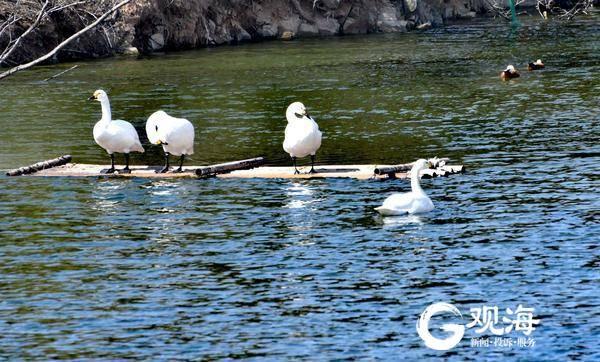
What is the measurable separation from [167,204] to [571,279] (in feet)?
35.6

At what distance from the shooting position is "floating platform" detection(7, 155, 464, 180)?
29219mm

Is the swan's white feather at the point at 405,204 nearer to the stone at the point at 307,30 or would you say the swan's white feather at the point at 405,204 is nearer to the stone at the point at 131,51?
the stone at the point at 131,51

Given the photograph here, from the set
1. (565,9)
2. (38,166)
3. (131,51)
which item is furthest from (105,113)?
(565,9)

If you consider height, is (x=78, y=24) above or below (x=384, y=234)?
above

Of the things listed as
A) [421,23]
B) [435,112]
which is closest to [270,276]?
[435,112]

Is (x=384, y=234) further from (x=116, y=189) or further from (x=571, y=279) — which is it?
(x=116, y=189)

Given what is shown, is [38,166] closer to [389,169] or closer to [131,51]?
[389,169]

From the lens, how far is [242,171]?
3077cm

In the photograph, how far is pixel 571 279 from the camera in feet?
63.9
